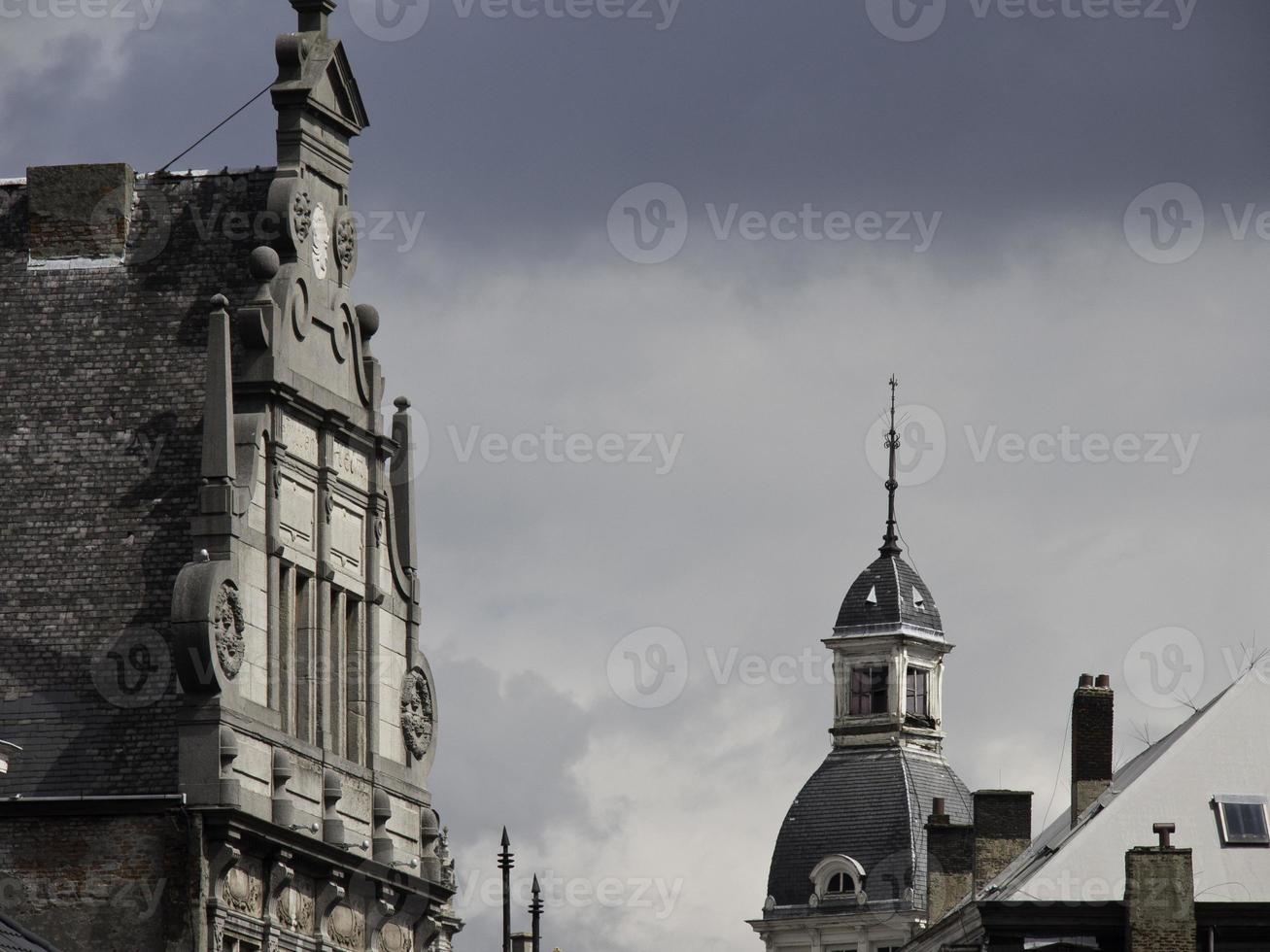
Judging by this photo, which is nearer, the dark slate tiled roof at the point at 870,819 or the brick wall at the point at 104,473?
the brick wall at the point at 104,473

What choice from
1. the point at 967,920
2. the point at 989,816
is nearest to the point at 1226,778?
the point at 967,920

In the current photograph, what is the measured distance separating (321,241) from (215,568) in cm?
714

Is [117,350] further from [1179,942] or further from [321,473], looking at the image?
[1179,942]

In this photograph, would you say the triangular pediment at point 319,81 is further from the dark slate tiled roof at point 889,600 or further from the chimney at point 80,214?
the dark slate tiled roof at point 889,600

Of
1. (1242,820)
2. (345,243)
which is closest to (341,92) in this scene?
(345,243)

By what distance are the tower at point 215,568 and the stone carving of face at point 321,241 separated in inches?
2.7

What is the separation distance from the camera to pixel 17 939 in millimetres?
50469

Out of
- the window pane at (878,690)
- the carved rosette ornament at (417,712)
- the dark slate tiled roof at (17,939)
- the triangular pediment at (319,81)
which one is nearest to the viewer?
the dark slate tiled roof at (17,939)

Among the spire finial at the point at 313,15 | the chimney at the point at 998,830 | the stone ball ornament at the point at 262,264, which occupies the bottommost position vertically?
the chimney at the point at 998,830

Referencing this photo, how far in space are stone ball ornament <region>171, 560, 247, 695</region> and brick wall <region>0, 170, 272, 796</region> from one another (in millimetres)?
683

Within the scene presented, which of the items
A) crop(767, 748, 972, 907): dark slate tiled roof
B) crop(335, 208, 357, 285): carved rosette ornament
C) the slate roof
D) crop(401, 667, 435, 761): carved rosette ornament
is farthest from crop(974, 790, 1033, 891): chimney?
crop(767, 748, 972, 907): dark slate tiled roof

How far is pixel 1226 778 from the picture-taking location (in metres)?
69.9

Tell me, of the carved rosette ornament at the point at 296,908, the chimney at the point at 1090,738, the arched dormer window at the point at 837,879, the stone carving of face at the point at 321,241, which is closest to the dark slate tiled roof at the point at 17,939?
the carved rosette ornament at the point at 296,908

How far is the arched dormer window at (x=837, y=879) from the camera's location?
154 metres
